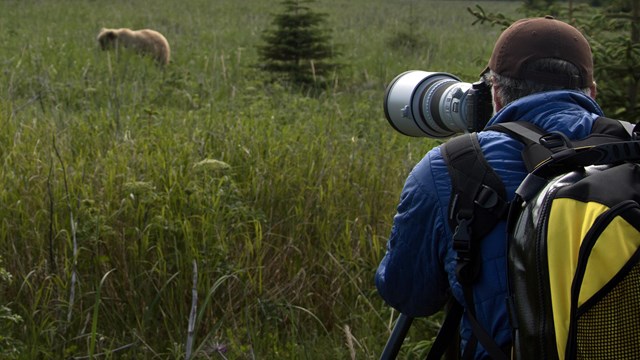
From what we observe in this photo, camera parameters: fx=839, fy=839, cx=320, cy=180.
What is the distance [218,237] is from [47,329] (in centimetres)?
72

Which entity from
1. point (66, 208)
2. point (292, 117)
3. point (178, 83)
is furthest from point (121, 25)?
point (66, 208)

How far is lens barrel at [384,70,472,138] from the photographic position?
2232 millimetres

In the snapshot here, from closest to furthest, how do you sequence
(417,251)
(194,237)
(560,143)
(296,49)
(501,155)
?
(560,143), (501,155), (417,251), (194,237), (296,49)

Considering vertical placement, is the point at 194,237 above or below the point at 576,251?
below

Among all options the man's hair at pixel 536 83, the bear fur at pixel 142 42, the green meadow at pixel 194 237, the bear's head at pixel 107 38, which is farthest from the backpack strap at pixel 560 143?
the bear's head at pixel 107 38

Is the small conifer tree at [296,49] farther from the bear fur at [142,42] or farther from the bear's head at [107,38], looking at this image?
the bear's head at [107,38]

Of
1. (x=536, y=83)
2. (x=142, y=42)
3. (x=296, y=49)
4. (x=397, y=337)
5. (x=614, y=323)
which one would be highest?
(x=536, y=83)

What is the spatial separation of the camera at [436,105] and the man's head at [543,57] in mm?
203

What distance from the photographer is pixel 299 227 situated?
145 inches

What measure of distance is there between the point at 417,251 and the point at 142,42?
9.39m

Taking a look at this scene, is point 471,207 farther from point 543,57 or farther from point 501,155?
point 543,57

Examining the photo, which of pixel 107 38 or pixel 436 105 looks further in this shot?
pixel 107 38

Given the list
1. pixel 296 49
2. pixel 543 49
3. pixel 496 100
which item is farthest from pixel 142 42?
pixel 543 49

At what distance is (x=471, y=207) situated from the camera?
5.74ft
